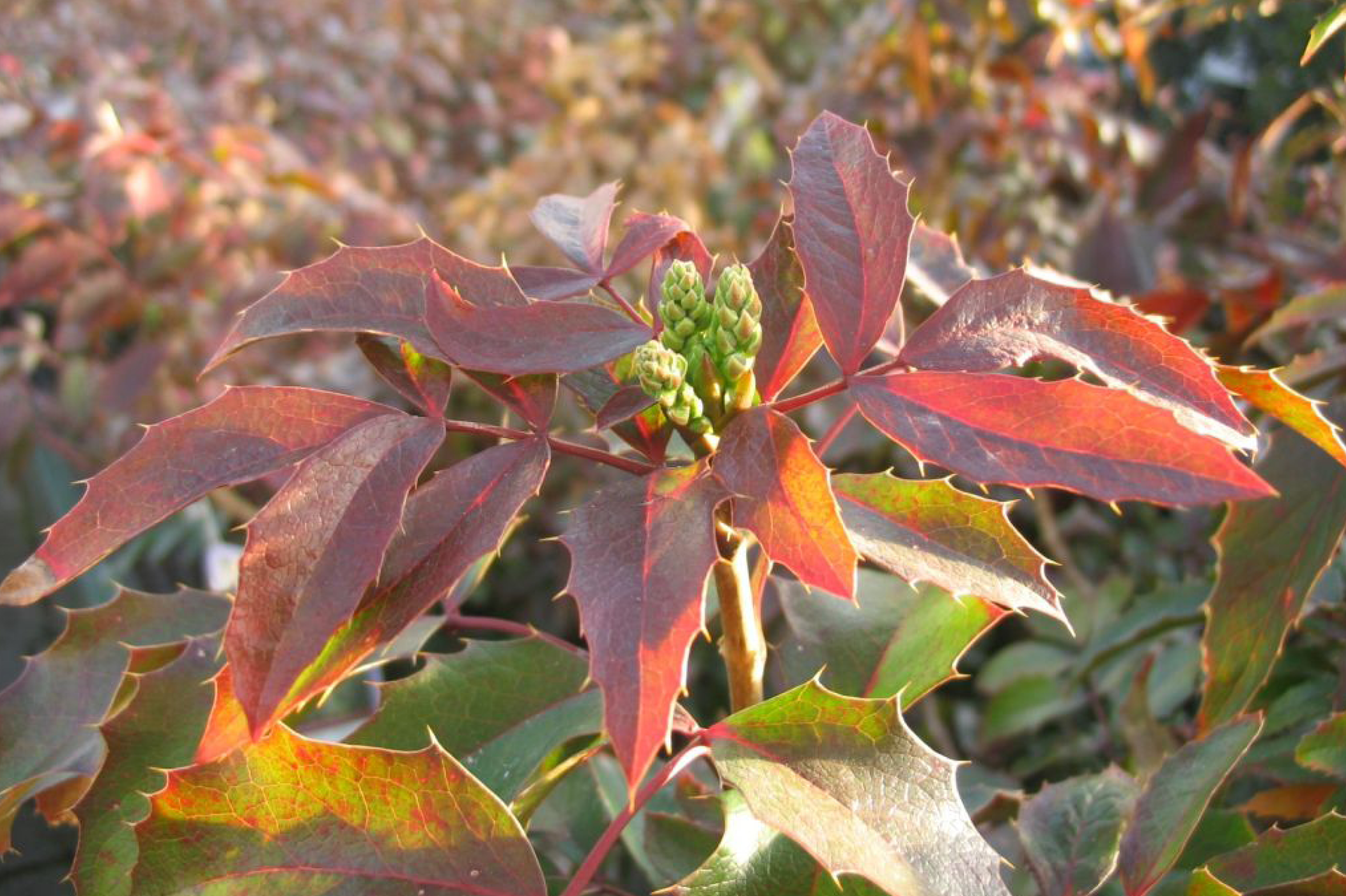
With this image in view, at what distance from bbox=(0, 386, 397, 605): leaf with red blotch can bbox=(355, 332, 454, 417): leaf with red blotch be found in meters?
0.04

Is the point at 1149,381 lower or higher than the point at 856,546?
higher

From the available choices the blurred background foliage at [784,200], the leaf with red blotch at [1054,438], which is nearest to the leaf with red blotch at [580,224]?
the leaf with red blotch at [1054,438]

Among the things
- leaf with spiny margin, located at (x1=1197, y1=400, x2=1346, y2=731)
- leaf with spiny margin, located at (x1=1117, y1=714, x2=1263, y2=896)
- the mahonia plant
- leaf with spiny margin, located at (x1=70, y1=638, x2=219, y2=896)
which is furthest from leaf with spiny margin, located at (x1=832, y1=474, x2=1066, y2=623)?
leaf with spiny margin, located at (x1=70, y1=638, x2=219, y2=896)

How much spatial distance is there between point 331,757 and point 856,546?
0.32 meters

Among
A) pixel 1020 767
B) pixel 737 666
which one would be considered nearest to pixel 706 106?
pixel 1020 767

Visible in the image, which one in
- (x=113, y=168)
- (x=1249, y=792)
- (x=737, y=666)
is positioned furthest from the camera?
(x=113, y=168)

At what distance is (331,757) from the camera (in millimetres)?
646

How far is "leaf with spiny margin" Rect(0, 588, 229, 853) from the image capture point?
87 cm

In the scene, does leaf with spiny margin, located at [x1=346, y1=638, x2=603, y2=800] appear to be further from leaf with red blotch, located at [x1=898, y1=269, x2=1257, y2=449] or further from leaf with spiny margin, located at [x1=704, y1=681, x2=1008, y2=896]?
leaf with red blotch, located at [x1=898, y1=269, x2=1257, y2=449]

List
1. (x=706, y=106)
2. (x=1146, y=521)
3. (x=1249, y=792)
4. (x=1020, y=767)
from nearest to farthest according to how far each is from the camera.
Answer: (x=1249, y=792)
(x=1020, y=767)
(x=1146, y=521)
(x=706, y=106)

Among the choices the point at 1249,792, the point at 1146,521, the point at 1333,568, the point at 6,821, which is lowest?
the point at 1146,521

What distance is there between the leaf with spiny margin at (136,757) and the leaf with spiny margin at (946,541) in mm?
452

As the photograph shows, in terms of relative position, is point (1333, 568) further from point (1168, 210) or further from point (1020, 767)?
point (1168, 210)

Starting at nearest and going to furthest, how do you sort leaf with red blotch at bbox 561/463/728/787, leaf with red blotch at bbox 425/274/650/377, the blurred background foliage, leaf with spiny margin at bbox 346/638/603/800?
leaf with red blotch at bbox 561/463/728/787 < leaf with red blotch at bbox 425/274/650/377 < leaf with spiny margin at bbox 346/638/603/800 < the blurred background foliage
